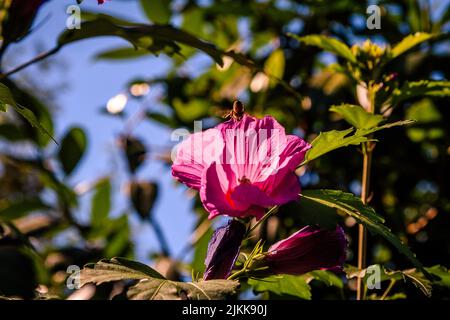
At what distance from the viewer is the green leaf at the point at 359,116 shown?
91 cm

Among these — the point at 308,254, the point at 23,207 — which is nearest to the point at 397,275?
the point at 308,254

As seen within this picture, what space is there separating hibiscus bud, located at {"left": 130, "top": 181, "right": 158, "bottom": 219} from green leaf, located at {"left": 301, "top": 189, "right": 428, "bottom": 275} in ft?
3.06

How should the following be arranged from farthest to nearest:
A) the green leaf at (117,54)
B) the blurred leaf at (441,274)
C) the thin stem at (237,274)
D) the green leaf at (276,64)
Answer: the green leaf at (117,54), the green leaf at (276,64), the blurred leaf at (441,274), the thin stem at (237,274)

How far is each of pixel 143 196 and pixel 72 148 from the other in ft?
1.08

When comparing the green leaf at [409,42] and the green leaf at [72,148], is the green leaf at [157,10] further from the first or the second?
the green leaf at [409,42]

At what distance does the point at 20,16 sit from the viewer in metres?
0.97

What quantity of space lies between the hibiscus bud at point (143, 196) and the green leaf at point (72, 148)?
241 millimetres

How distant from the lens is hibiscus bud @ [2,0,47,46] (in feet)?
3.17

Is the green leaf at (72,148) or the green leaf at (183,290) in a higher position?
the green leaf at (72,148)

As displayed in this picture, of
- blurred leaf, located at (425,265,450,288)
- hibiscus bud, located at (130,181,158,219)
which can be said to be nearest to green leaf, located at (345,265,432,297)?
blurred leaf, located at (425,265,450,288)

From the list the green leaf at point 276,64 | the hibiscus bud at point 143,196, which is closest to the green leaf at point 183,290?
the hibiscus bud at point 143,196

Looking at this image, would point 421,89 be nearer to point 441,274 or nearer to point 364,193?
point 364,193

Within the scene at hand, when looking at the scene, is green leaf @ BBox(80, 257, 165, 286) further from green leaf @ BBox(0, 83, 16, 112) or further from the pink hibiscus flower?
green leaf @ BBox(0, 83, 16, 112)
